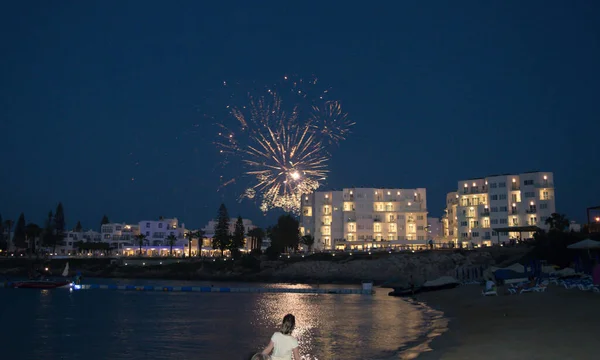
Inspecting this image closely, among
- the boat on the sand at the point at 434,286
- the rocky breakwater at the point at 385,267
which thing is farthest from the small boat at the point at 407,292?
the rocky breakwater at the point at 385,267

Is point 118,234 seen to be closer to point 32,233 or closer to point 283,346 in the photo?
point 32,233

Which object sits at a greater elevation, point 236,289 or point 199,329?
point 199,329

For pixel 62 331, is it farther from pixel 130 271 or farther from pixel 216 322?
pixel 130 271

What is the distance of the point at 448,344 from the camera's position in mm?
23234

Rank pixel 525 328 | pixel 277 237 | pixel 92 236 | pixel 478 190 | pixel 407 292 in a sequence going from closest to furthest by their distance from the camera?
pixel 525 328
pixel 407 292
pixel 478 190
pixel 277 237
pixel 92 236

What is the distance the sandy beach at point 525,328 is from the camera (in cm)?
1881

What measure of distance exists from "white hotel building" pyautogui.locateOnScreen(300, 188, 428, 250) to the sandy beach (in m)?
83.4

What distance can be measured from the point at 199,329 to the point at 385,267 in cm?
6622

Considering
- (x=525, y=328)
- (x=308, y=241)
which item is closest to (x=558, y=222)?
(x=308, y=241)

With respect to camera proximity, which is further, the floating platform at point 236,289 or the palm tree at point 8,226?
the palm tree at point 8,226

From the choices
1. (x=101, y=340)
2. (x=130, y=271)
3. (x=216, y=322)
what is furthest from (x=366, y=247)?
(x=101, y=340)

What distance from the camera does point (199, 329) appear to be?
32.4 metres

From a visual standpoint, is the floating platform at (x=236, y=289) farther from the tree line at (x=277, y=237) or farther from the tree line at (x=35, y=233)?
the tree line at (x=35, y=233)

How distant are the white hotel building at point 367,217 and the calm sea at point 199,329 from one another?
241 feet
